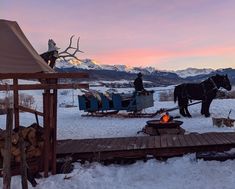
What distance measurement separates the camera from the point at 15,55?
26.8 feet

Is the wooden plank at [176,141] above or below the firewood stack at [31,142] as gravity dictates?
below

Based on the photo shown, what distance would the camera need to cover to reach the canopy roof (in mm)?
8047

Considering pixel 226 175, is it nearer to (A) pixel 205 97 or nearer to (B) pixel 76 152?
(B) pixel 76 152

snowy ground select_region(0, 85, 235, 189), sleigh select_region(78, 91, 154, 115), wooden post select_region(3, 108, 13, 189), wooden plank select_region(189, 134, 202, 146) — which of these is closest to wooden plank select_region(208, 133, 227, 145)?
wooden plank select_region(189, 134, 202, 146)

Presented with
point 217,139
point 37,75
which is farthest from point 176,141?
point 37,75

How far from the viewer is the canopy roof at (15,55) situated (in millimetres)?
8047

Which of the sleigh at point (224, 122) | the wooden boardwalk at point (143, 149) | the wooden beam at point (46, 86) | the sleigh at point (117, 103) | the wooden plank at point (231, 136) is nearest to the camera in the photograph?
the wooden beam at point (46, 86)

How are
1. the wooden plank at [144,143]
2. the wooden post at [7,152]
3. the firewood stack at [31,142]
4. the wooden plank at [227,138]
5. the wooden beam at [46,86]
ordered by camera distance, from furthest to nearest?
the wooden plank at [227,138] → the wooden plank at [144,143] → the firewood stack at [31,142] → the wooden beam at [46,86] → the wooden post at [7,152]

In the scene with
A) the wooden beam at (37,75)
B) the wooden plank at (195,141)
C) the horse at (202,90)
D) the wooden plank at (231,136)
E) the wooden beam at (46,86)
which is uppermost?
the wooden beam at (37,75)

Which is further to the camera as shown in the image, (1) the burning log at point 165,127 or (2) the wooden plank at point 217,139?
(1) the burning log at point 165,127

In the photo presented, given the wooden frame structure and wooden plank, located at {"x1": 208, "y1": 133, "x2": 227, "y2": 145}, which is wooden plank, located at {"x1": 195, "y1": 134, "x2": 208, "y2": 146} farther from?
the wooden frame structure

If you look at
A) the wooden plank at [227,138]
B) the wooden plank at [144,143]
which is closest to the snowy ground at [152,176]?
the wooden plank at [144,143]

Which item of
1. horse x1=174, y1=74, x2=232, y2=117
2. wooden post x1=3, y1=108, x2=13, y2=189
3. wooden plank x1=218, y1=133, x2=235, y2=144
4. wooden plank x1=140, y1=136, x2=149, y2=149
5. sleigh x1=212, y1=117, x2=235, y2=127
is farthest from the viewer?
horse x1=174, y1=74, x2=232, y2=117

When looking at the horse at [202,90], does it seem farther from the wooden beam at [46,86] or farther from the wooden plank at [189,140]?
the wooden beam at [46,86]
